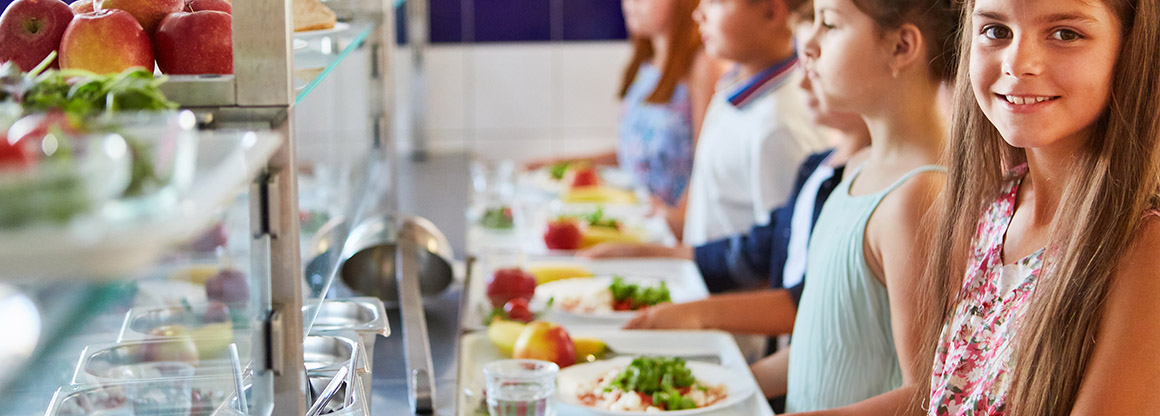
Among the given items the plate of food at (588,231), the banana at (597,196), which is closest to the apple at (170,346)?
the plate of food at (588,231)

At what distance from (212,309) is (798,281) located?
4.21 feet

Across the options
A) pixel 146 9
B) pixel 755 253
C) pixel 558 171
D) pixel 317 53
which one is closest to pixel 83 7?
pixel 146 9

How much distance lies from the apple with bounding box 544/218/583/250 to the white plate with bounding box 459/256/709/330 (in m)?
0.17

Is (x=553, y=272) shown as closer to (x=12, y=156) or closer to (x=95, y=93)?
(x=95, y=93)

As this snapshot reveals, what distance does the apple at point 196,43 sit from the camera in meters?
0.70

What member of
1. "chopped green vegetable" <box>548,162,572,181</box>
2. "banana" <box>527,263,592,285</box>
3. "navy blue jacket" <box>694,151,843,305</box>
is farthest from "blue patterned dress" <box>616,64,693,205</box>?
"banana" <box>527,263,592,285</box>

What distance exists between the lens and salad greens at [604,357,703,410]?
1331 mm

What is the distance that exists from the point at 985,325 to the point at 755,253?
99 centimetres

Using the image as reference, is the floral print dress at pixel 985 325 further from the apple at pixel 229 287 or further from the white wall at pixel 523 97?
the white wall at pixel 523 97

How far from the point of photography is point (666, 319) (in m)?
1.66

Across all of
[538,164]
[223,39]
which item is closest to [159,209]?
[223,39]

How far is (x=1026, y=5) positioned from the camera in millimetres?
962

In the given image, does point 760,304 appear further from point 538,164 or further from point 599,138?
point 599,138

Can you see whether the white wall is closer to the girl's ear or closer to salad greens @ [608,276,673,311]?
salad greens @ [608,276,673,311]
